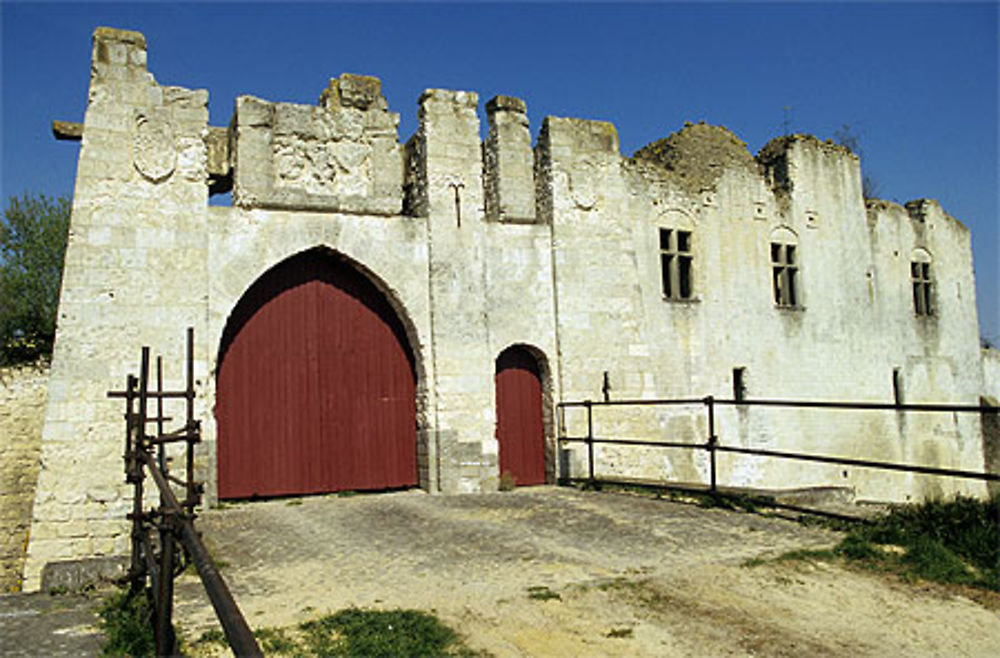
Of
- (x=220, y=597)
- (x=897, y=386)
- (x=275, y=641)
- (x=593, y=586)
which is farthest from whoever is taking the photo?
(x=897, y=386)

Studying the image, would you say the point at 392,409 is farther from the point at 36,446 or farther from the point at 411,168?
the point at 36,446

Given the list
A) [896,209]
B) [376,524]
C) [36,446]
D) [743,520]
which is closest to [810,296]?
[896,209]

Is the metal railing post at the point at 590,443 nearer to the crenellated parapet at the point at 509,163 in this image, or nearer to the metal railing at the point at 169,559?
the crenellated parapet at the point at 509,163

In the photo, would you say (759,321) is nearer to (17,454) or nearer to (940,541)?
(940,541)

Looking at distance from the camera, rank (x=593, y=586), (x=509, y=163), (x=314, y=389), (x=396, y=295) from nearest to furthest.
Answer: (x=593, y=586) < (x=314, y=389) < (x=396, y=295) < (x=509, y=163)

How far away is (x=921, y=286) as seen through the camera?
698 inches

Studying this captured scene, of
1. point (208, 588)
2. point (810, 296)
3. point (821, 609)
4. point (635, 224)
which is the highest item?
point (635, 224)

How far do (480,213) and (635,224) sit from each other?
323 centimetres

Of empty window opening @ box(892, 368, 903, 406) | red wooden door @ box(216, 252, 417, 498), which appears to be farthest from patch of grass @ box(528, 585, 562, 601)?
empty window opening @ box(892, 368, 903, 406)

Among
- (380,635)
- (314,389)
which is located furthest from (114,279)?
(380,635)

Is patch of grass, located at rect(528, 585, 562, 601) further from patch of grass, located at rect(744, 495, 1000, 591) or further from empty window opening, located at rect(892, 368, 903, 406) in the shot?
empty window opening, located at rect(892, 368, 903, 406)

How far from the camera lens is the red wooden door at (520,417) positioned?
11508 millimetres

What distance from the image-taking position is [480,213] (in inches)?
447

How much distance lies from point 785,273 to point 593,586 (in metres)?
11.2
